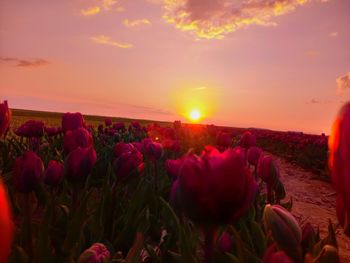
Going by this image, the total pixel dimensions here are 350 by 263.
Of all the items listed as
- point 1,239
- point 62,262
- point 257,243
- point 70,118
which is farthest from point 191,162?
point 70,118

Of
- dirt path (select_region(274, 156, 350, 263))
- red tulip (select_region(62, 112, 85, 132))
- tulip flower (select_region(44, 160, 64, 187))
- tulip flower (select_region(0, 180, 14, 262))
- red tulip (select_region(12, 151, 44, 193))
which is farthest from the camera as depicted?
dirt path (select_region(274, 156, 350, 263))

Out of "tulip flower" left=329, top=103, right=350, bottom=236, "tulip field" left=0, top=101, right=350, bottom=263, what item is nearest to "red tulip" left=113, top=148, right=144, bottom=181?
"tulip field" left=0, top=101, right=350, bottom=263

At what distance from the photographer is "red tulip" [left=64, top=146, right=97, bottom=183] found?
2.13 meters

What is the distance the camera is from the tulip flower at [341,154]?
2.65 ft

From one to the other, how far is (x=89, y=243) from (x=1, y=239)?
5.77ft

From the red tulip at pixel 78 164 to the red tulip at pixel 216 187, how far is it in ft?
Answer: 4.11

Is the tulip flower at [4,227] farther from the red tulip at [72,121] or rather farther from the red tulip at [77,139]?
the red tulip at [72,121]

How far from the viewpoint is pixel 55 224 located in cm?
221

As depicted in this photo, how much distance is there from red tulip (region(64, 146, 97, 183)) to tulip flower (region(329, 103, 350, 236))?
5.27 feet

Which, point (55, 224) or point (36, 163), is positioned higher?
point (36, 163)

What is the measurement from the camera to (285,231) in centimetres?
120

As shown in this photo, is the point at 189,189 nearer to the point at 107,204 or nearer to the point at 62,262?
the point at 62,262

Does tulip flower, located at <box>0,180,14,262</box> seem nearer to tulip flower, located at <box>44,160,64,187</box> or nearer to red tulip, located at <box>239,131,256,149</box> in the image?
tulip flower, located at <box>44,160,64,187</box>

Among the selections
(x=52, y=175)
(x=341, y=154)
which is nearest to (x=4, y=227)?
(x=341, y=154)
